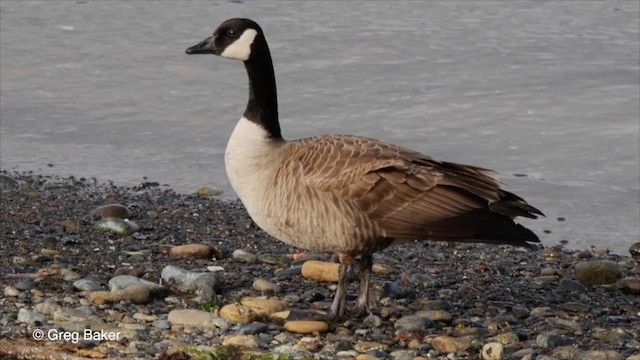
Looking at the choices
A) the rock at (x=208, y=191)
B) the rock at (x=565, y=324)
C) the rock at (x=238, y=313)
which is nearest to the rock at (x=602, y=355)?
the rock at (x=565, y=324)

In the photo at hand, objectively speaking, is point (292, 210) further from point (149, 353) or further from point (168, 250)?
point (168, 250)

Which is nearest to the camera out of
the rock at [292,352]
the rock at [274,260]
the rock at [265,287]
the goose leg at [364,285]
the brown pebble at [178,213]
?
the rock at [292,352]

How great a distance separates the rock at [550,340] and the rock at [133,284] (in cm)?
206

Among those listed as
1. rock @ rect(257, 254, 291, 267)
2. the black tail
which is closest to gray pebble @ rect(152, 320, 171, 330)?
the black tail

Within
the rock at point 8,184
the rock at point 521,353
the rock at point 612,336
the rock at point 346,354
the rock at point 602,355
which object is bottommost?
the rock at point 8,184

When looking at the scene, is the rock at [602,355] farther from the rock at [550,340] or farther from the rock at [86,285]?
the rock at [86,285]

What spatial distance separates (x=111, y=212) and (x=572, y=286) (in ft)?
11.0

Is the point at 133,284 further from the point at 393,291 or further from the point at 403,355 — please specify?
the point at 403,355

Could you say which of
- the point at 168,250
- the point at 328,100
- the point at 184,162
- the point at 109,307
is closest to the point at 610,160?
the point at 328,100

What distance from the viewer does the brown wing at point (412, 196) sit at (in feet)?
21.6

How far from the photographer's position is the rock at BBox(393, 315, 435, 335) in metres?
6.59

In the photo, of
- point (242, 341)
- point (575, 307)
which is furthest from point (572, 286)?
point (242, 341)

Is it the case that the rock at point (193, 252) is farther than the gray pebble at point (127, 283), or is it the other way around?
the rock at point (193, 252)

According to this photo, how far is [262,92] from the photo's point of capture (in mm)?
7352
